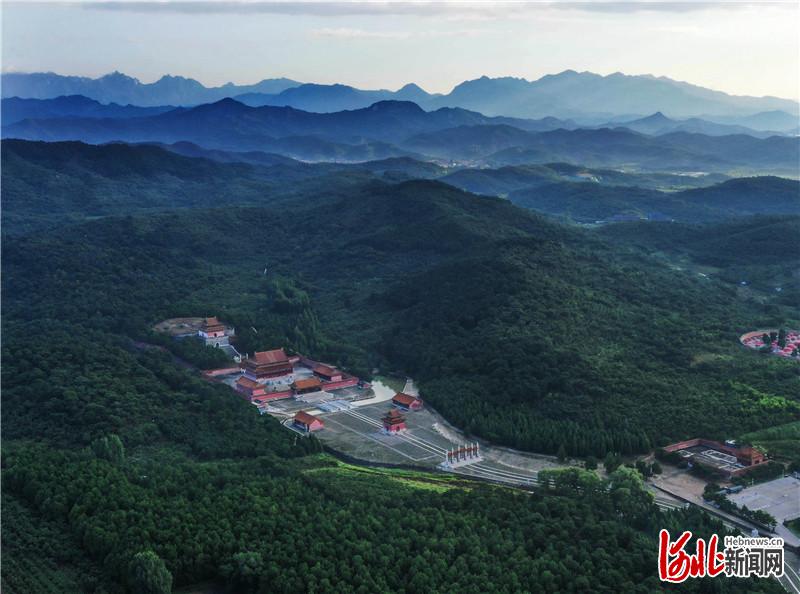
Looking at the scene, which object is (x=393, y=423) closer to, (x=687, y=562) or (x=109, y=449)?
(x=109, y=449)

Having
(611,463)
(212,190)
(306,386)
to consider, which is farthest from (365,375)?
(212,190)

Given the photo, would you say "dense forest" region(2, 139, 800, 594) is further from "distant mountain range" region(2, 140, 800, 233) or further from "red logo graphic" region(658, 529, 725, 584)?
"distant mountain range" region(2, 140, 800, 233)

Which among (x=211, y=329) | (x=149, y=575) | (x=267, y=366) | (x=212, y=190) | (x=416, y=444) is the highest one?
(x=212, y=190)

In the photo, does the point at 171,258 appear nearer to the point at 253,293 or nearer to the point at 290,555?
the point at 253,293

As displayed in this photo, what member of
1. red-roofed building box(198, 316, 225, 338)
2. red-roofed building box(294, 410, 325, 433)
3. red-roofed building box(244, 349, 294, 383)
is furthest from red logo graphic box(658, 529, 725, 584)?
red-roofed building box(198, 316, 225, 338)

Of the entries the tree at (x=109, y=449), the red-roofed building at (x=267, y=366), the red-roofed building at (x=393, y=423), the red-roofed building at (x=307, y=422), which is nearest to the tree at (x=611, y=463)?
the red-roofed building at (x=393, y=423)

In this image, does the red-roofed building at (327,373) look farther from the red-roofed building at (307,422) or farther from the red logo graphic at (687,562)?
the red logo graphic at (687,562)
